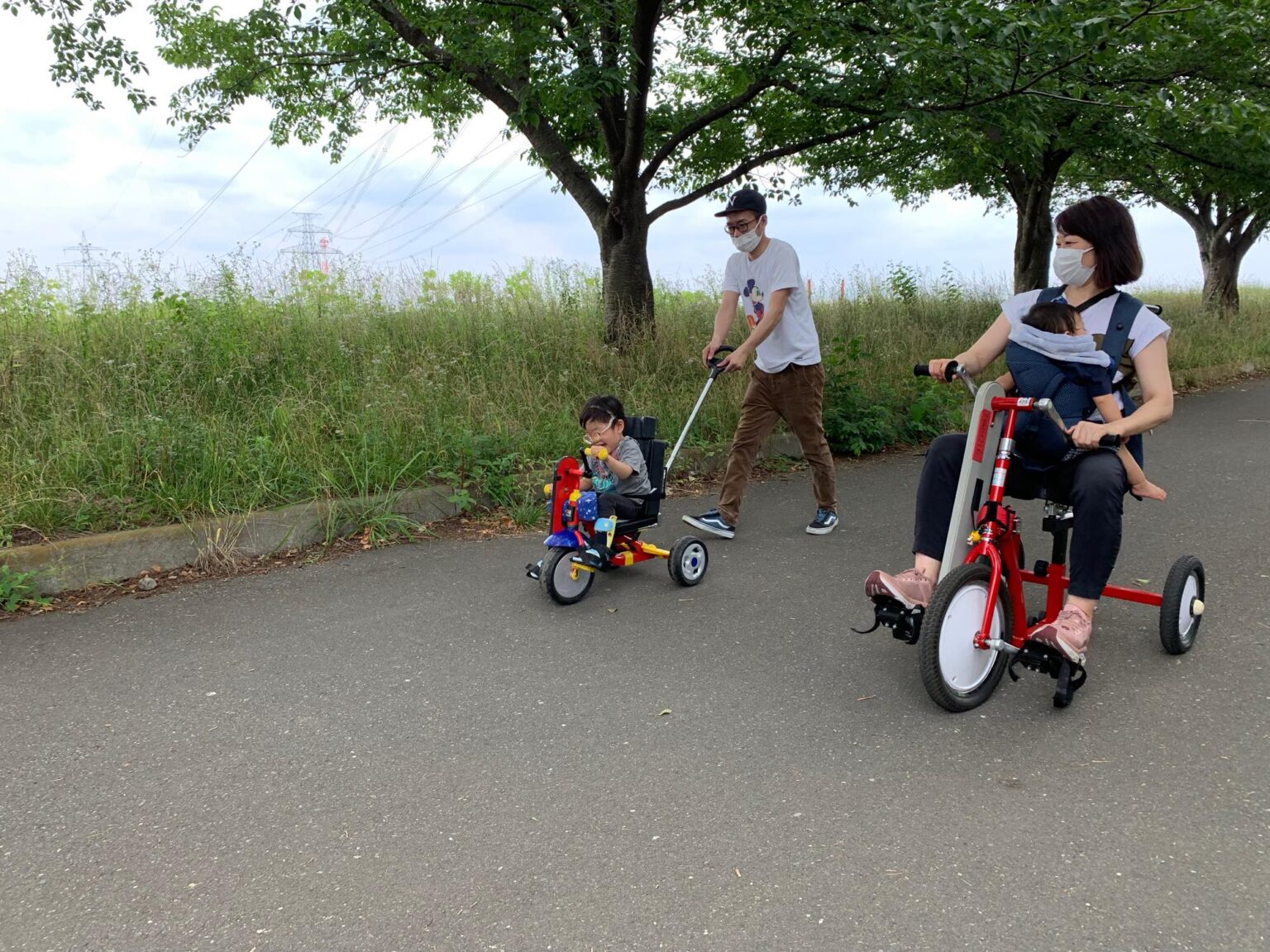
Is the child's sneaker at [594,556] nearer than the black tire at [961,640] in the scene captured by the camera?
No

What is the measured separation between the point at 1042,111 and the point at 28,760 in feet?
33.4

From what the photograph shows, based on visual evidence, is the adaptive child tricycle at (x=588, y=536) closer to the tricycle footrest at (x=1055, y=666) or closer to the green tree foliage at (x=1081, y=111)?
the tricycle footrest at (x=1055, y=666)

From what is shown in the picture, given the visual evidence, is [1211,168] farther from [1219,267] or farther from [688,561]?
[688,561]

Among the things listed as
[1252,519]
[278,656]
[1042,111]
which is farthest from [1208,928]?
[1042,111]

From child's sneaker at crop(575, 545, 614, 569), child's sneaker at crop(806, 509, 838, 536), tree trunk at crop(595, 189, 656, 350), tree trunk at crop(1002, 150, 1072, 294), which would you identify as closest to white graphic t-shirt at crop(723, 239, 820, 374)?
child's sneaker at crop(806, 509, 838, 536)

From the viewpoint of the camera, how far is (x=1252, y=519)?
5.95 meters

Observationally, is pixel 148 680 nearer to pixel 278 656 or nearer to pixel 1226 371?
pixel 278 656

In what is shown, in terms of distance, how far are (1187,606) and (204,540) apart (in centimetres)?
498

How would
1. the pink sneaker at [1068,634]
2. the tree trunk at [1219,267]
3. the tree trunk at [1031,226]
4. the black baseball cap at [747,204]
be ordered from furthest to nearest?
1. the tree trunk at [1219,267]
2. the tree trunk at [1031,226]
3. the black baseball cap at [747,204]
4. the pink sneaker at [1068,634]

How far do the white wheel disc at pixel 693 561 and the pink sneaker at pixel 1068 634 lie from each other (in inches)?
77.1

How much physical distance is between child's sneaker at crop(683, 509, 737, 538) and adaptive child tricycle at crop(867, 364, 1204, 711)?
7.68 feet

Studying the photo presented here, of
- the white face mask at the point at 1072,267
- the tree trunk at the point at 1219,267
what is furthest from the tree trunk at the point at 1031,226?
the white face mask at the point at 1072,267

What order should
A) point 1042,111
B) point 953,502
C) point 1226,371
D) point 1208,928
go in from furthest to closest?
point 1226,371, point 1042,111, point 953,502, point 1208,928

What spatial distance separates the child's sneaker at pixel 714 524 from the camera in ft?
19.0
